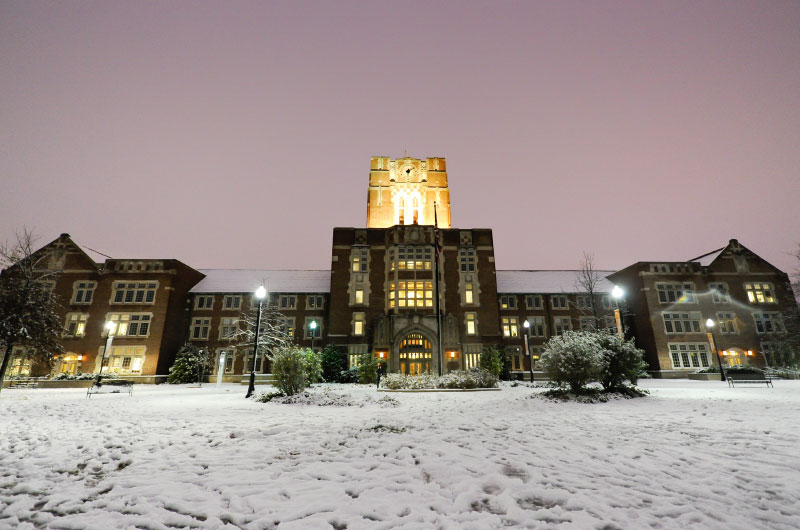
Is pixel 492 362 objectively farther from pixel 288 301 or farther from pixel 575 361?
pixel 288 301

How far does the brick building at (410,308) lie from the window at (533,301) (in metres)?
0.12

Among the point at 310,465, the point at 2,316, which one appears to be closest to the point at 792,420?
the point at 310,465

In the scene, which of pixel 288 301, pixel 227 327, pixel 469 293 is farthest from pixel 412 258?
pixel 227 327

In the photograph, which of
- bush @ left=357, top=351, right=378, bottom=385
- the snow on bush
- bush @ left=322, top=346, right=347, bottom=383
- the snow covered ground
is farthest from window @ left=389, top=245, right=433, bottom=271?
the snow covered ground

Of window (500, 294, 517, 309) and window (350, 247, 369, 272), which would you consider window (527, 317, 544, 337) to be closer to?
window (500, 294, 517, 309)

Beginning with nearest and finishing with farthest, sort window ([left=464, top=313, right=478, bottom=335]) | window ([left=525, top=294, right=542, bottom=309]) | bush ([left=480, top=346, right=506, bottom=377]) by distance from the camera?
bush ([left=480, top=346, right=506, bottom=377]), window ([left=464, top=313, right=478, bottom=335]), window ([left=525, top=294, right=542, bottom=309])

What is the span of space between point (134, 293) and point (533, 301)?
4463 centimetres

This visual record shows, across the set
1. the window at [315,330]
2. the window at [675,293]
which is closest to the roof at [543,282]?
the window at [675,293]

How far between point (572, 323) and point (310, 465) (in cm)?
4120

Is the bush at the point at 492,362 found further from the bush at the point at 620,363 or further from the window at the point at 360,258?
the window at the point at 360,258

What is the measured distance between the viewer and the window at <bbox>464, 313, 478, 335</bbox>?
1409 inches

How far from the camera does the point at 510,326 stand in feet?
133

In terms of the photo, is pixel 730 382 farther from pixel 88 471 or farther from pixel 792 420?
pixel 88 471

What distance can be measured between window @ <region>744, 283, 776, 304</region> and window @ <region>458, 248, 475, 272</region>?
29.9m
